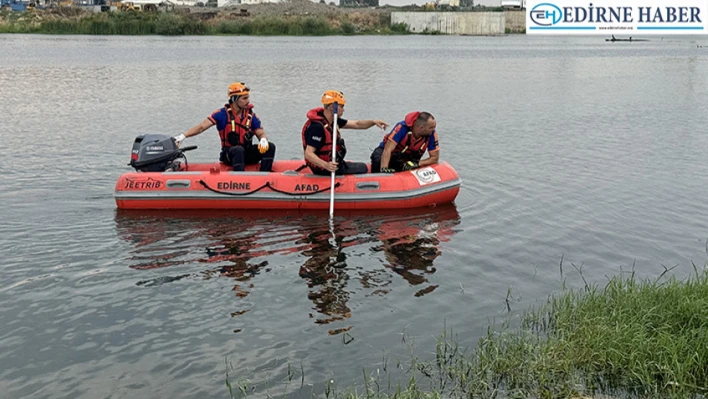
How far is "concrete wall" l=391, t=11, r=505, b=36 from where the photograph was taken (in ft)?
319

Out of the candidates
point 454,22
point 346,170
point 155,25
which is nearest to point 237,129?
point 346,170

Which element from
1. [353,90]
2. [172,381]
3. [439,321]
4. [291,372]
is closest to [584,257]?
[439,321]

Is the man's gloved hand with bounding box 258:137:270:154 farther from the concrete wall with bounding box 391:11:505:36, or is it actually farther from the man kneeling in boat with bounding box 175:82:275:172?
the concrete wall with bounding box 391:11:505:36

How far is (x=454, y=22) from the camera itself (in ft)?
326

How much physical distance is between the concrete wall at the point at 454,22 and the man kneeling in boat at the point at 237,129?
284 feet

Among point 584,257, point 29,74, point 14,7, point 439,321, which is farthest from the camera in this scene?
point 14,7

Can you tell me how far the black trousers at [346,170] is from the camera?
11664 millimetres

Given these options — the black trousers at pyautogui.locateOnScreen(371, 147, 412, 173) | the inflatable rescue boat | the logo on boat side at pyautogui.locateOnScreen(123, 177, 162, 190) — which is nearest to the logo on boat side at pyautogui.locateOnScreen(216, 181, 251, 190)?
the inflatable rescue boat

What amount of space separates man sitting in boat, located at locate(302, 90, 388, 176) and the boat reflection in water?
72cm

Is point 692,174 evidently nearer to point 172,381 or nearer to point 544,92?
point 172,381

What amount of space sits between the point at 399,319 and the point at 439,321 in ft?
1.25

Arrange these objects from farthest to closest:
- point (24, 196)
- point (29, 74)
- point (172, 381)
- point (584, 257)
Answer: point (29, 74)
point (24, 196)
point (584, 257)
point (172, 381)

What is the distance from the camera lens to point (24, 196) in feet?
39.9

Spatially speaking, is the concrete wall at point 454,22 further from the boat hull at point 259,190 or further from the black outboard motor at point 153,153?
the boat hull at point 259,190
